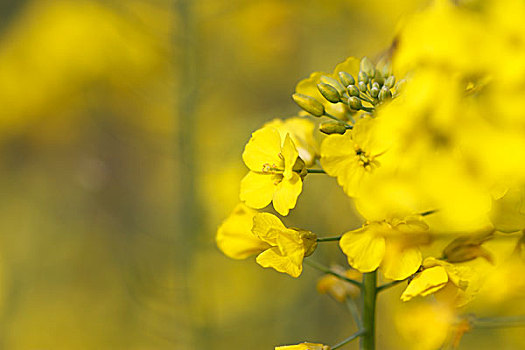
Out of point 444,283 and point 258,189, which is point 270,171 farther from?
point 444,283

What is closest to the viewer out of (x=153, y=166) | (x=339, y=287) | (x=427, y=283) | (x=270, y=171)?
(x=427, y=283)

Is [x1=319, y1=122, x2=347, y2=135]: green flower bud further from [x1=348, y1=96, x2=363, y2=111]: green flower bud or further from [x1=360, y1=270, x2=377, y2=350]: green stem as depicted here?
[x1=360, y1=270, x2=377, y2=350]: green stem

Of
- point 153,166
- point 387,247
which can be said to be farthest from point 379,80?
point 153,166

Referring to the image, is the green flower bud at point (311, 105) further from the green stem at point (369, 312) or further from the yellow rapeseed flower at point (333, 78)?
the green stem at point (369, 312)

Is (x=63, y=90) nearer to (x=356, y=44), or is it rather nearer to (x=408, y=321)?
(x=356, y=44)

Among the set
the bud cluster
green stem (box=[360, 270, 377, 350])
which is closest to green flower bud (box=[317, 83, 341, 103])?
the bud cluster

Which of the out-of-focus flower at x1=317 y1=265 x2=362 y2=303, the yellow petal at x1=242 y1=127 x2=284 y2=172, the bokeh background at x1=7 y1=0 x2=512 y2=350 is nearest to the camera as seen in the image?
the yellow petal at x1=242 y1=127 x2=284 y2=172
